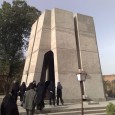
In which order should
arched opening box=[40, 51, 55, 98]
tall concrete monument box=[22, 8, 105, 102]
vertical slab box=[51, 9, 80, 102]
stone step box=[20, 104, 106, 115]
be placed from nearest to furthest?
stone step box=[20, 104, 106, 115]
vertical slab box=[51, 9, 80, 102]
tall concrete monument box=[22, 8, 105, 102]
arched opening box=[40, 51, 55, 98]

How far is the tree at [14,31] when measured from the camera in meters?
35.0

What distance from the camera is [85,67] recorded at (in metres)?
18.2

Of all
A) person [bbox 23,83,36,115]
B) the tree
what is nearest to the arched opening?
person [bbox 23,83,36,115]

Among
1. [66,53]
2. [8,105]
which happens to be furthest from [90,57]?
[8,105]

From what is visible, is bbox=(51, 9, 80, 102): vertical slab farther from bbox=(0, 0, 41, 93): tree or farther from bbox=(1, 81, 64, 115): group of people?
bbox=(0, 0, 41, 93): tree

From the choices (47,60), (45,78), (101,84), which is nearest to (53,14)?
(47,60)

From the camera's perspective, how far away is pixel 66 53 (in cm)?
1792

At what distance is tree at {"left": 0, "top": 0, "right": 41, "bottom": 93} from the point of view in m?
35.0

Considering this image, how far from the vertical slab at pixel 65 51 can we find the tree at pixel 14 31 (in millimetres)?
17048

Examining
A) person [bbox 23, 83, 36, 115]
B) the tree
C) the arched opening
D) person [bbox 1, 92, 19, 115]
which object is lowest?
person [bbox 1, 92, 19, 115]

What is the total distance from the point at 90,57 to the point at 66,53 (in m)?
2.22

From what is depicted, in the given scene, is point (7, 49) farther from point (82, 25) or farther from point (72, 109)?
point (72, 109)

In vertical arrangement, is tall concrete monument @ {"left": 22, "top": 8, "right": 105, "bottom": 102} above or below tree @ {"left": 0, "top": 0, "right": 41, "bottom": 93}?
below

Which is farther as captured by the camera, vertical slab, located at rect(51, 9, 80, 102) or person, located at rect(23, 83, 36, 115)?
vertical slab, located at rect(51, 9, 80, 102)
